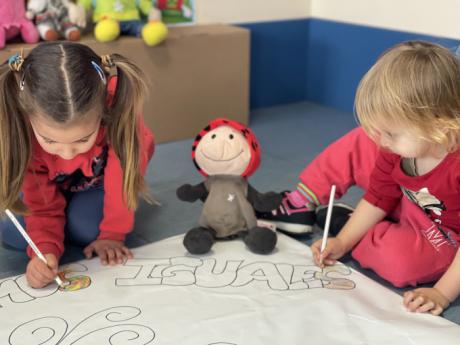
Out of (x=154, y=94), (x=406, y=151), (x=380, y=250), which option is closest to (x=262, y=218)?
(x=380, y=250)

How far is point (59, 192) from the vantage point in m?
1.06

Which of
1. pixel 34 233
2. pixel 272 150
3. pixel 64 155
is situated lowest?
pixel 272 150

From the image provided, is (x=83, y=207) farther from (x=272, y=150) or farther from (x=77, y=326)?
(x=272, y=150)

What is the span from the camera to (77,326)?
2.59 ft

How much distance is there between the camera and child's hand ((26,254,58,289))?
875 millimetres

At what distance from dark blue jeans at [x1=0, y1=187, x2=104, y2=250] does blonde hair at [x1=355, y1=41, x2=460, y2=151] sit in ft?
1.74

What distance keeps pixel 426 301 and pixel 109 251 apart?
50cm

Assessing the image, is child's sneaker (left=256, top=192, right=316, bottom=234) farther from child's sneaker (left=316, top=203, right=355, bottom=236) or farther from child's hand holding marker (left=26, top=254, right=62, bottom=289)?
child's hand holding marker (left=26, top=254, right=62, bottom=289)

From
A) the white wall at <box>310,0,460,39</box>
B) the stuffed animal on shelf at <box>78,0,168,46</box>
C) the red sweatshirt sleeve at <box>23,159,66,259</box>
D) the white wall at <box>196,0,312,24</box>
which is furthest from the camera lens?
the white wall at <box>196,0,312,24</box>

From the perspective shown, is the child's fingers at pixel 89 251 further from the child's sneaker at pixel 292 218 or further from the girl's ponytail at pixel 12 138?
the child's sneaker at pixel 292 218

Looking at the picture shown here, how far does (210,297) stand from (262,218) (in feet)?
0.92

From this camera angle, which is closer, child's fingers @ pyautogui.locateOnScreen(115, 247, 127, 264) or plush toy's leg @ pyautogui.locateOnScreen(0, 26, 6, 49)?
child's fingers @ pyautogui.locateOnScreen(115, 247, 127, 264)

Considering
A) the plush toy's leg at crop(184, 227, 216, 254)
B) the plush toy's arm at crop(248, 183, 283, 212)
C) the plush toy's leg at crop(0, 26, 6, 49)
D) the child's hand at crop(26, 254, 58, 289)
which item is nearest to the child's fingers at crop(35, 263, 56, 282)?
the child's hand at crop(26, 254, 58, 289)

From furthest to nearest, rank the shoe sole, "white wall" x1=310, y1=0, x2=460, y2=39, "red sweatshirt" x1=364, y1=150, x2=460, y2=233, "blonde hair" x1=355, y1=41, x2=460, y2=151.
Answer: "white wall" x1=310, y1=0, x2=460, y2=39 < the shoe sole < "red sweatshirt" x1=364, y1=150, x2=460, y2=233 < "blonde hair" x1=355, y1=41, x2=460, y2=151
